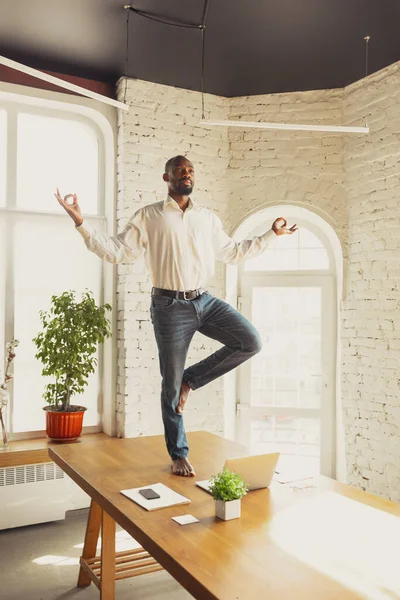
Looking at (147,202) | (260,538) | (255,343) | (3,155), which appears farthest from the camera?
(147,202)

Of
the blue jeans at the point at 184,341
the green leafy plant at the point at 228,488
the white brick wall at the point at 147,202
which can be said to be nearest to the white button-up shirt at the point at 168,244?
the blue jeans at the point at 184,341

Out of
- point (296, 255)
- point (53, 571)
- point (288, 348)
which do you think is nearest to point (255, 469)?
point (53, 571)

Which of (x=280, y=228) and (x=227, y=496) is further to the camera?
(x=280, y=228)

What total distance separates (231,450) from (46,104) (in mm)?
3409

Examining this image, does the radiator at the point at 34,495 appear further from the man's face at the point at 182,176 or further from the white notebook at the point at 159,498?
the man's face at the point at 182,176

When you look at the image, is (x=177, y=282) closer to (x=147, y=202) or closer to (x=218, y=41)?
(x=147, y=202)

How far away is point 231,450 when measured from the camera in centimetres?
357

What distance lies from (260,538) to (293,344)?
356 cm

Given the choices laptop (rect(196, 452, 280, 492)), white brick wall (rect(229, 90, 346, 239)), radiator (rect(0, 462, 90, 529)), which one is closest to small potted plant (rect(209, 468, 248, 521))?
laptop (rect(196, 452, 280, 492))

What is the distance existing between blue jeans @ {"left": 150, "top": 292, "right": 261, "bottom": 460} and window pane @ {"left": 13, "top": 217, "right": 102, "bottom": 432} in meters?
2.09

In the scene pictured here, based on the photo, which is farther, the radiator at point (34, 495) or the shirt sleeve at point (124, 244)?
the radiator at point (34, 495)

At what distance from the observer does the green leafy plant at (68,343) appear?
15.3 ft

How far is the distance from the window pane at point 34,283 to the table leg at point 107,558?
2.22m

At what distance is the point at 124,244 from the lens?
325cm
